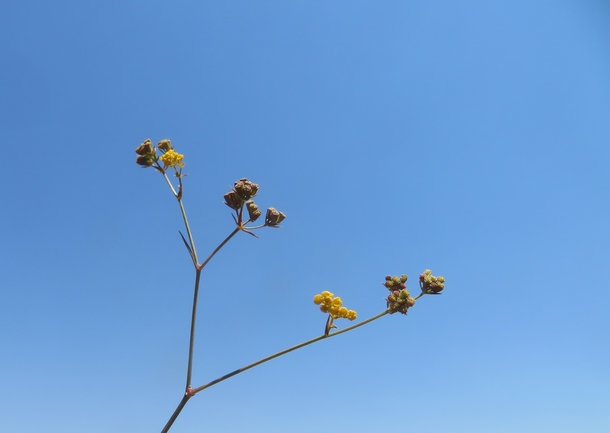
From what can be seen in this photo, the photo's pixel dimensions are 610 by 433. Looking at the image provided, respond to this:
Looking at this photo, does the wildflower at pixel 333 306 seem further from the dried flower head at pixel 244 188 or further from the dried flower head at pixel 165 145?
the dried flower head at pixel 165 145

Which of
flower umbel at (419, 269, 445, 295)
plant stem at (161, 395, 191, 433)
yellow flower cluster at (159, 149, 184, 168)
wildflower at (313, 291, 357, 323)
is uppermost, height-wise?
yellow flower cluster at (159, 149, 184, 168)

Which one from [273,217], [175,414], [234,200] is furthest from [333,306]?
[175,414]

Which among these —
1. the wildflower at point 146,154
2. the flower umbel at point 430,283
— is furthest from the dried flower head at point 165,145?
the flower umbel at point 430,283

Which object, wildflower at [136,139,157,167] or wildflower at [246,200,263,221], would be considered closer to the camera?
wildflower at [246,200,263,221]

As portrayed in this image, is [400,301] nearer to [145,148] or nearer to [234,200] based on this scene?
[234,200]

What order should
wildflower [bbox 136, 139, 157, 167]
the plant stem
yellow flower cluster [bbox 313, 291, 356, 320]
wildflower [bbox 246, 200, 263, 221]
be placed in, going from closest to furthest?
the plant stem, yellow flower cluster [bbox 313, 291, 356, 320], wildflower [bbox 246, 200, 263, 221], wildflower [bbox 136, 139, 157, 167]

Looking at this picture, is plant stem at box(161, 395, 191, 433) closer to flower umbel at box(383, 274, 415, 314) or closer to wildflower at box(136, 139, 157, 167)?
flower umbel at box(383, 274, 415, 314)

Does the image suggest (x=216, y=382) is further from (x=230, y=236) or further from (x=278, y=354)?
(x=230, y=236)

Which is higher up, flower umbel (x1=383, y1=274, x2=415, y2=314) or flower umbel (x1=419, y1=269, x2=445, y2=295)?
flower umbel (x1=419, y1=269, x2=445, y2=295)

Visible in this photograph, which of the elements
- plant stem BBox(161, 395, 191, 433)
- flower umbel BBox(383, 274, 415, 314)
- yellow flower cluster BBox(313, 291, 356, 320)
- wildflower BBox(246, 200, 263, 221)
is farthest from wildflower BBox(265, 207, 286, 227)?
plant stem BBox(161, 395, 191, 433)
